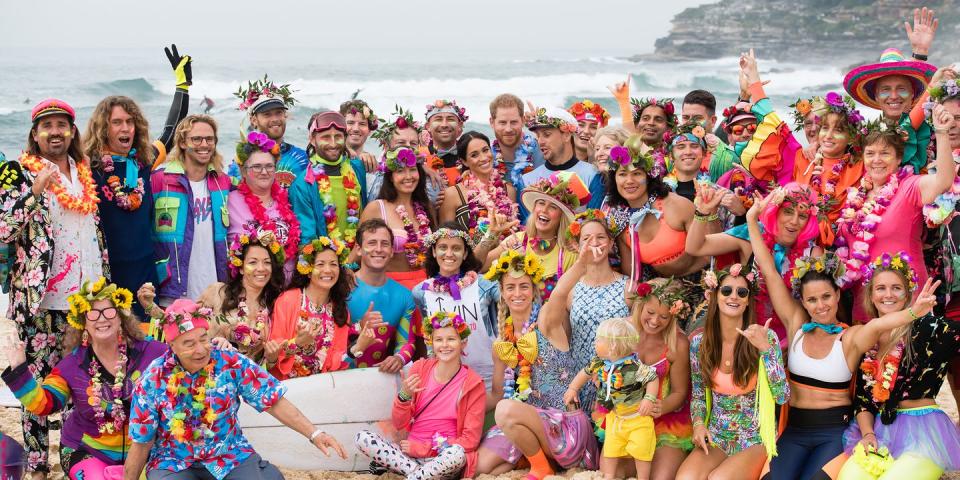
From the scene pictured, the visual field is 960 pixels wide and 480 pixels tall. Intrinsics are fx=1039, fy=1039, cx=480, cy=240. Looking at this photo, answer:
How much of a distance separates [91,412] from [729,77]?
140 ft

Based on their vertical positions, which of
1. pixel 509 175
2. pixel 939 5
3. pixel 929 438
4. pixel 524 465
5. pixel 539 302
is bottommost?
pixel 524 465

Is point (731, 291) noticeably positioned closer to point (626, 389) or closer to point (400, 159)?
point (626, 389)

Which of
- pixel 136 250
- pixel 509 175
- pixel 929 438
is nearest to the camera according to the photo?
pixel 929 438

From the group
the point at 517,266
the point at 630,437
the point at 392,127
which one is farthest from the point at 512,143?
the point at 630,437

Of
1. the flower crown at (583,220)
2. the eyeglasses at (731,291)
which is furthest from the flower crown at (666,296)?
the flower crown at (583,220)

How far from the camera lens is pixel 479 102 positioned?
36.2m

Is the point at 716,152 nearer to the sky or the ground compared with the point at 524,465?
nearer to the sky

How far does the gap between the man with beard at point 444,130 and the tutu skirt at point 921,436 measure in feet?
12.6

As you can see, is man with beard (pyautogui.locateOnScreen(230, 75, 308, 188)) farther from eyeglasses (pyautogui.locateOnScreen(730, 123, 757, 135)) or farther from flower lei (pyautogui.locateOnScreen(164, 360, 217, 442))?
eyeglasses (pyautogui.locateOnScreen(730, 123, 757, 135))

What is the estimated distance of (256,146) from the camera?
7.29 m

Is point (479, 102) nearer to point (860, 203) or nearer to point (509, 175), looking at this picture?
point (509, 175)

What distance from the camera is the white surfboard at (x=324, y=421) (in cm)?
646

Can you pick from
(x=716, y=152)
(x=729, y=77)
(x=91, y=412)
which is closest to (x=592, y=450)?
(x=716, y=152)

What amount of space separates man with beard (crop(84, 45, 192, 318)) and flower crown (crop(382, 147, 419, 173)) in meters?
1.62
